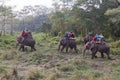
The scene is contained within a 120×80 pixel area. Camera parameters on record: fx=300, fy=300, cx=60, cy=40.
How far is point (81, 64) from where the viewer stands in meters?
13.1

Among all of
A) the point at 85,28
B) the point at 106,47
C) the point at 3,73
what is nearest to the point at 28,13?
the point at 85,28

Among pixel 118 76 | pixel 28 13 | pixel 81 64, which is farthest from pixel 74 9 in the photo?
pixel 28 13

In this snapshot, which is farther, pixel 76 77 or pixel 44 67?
pixel 44 67

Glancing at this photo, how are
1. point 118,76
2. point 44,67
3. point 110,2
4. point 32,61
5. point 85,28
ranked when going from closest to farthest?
point 118,76, point 44,67, point 32,61, point 110,2, point 85,28

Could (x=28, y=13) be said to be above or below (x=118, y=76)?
above

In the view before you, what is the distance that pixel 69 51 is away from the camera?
19172 millimetres

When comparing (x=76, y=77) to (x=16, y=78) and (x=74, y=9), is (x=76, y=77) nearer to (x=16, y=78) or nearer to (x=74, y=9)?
(x=16, y=78)

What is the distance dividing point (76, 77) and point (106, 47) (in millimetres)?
6201

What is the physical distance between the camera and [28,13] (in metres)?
68.2

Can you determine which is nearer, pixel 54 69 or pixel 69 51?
pixel 54 69

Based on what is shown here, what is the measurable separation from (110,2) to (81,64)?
52.6ft

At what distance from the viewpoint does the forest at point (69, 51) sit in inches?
420

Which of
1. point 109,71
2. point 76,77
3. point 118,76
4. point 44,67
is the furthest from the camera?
point 44,67

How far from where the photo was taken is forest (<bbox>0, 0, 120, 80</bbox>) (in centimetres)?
1067
